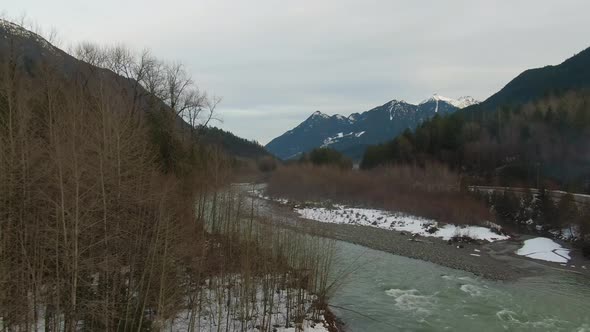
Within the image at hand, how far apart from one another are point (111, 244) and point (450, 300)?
15375 mm

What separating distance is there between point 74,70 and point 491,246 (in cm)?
3336

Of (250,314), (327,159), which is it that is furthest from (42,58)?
(327,159)

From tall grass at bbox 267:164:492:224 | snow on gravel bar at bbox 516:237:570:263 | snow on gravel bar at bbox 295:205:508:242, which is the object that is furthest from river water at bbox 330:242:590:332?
tall grass at bbox 267:164:492:224

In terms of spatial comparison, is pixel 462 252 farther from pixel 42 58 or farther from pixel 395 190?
pixel 42 58

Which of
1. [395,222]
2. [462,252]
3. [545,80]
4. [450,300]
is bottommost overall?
[450,300]

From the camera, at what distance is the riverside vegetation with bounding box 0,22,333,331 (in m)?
10.8

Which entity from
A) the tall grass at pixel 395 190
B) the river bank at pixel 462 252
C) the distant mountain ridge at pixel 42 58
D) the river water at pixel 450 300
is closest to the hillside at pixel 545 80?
the tall grass at pixel 395 190

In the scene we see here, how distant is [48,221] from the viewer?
11570mm

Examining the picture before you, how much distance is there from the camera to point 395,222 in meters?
43.7

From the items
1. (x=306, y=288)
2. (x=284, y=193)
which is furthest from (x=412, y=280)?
(x=284, y=193)

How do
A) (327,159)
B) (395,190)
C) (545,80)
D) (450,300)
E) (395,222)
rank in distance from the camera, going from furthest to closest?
(545,80), (327,159), (395,190), (395,222), (450,300)

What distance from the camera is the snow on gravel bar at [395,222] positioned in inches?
1466

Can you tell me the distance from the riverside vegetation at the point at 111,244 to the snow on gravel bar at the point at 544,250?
2107 cm

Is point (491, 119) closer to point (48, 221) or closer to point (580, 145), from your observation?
point (580, 145)
